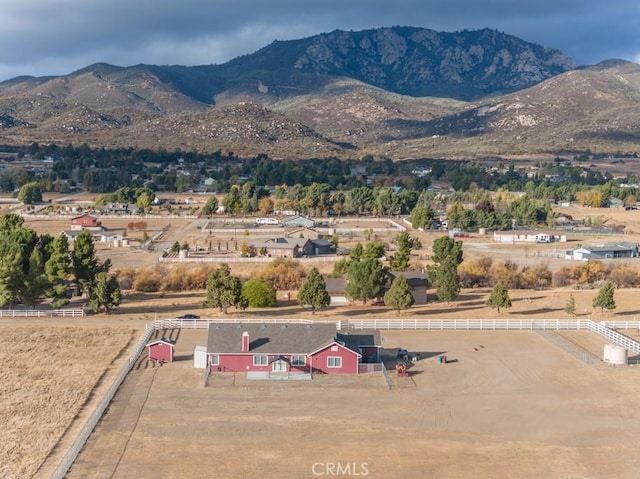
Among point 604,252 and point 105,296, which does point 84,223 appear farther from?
point 604,252

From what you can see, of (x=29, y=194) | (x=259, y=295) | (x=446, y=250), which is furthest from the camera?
(x=29, y=194)

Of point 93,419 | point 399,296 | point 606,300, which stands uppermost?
point 399,296

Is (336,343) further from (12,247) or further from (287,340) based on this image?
(12,247)

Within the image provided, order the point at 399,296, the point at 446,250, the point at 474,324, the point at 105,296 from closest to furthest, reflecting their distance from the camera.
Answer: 1. the point at 474,324
2. the point at 105,296
3. the point at 399,296
4. the point at 446,250

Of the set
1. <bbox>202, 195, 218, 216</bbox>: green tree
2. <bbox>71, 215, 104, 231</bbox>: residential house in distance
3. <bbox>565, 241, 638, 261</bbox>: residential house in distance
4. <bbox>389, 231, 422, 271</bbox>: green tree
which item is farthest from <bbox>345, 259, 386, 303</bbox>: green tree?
<bbox>202, 195, 218, 216</bbox>: green tree

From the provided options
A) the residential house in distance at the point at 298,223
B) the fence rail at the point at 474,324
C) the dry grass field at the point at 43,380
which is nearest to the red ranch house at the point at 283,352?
the dry grass field at the point at 43,380

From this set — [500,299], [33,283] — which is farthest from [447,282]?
[33,283]

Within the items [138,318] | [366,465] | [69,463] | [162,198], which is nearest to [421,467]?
[366,465]

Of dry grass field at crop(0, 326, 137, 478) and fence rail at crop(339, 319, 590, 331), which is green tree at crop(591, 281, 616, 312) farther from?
dry grass field at crop(0, 326, 137, 478)
